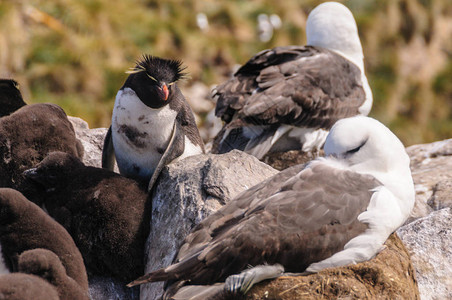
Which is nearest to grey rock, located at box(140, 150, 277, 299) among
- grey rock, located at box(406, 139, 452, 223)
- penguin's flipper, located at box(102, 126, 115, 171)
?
penguin's flipper, located at box(102, 126, 115, 171)

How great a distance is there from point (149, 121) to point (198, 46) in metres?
9.00

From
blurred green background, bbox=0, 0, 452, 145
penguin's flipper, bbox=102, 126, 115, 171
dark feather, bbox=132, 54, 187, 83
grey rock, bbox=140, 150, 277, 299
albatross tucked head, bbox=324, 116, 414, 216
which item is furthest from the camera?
blurred green background, bbox=0, 0, 452, 145

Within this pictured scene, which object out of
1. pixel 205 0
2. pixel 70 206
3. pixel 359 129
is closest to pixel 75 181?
pixel 70 206

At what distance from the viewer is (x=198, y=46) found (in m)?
14.8

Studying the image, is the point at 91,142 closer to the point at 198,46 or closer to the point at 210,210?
the point at 210,210

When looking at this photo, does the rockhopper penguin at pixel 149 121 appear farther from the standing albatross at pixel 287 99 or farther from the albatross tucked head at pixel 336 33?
the albatross tucked head at pixel 336 33

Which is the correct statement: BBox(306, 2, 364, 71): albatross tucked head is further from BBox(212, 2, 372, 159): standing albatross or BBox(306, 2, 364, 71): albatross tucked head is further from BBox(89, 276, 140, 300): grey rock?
BBox(89, 276, 140, 300): grey rock

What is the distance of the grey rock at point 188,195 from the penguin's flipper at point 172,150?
0.07m

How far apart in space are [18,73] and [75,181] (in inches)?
296

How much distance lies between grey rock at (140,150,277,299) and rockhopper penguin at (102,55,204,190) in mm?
380

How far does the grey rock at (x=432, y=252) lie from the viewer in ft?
16.9

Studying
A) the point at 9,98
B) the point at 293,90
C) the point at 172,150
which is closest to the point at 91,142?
the point at 9,98

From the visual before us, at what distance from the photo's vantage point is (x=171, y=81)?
19.1ft

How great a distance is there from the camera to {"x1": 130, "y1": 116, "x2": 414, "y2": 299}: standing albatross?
410cm
